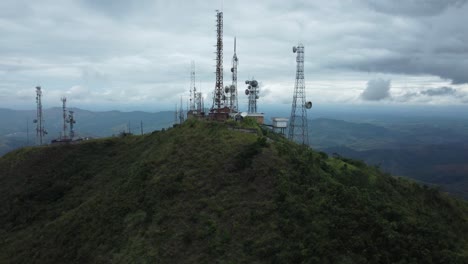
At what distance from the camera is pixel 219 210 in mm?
22047

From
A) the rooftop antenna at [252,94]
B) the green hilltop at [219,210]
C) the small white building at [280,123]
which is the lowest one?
Result: the green hilltop at [219,210]

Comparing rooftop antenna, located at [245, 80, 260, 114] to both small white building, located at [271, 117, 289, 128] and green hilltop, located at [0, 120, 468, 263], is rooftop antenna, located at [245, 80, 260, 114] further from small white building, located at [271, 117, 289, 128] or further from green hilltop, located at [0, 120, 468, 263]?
green hilltop, located at [0, 120, 468, 263]

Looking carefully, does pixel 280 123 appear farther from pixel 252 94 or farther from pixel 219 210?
pixel 219 210

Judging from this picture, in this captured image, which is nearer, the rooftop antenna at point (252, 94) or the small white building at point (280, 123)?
the small white building at point (280, 123)

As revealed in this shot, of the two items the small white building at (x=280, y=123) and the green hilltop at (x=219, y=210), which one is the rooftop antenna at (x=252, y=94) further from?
the green hilltop at (x=219, y=210)

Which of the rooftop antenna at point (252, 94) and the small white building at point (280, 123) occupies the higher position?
the rooftop antenna at point (252, 94)

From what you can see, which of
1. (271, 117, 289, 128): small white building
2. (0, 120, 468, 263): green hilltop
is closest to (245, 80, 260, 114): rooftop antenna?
(271, 117, 289, 128): small white building

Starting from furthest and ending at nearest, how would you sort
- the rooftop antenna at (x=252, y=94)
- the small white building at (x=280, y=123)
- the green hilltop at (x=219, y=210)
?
the rooftop antenna at (x=252, y=94), the small white building at (x=280, y=123), the green hilltop at (x=219, y=210)

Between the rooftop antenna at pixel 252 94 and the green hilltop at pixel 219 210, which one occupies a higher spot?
the rooftop antenna at pixel 252 94

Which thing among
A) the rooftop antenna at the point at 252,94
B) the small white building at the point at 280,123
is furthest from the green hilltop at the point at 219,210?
the rooftop antenna at the point at 252,94

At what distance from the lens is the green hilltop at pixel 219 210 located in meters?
17.7

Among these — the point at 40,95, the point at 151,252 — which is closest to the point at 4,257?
the point at 151,252

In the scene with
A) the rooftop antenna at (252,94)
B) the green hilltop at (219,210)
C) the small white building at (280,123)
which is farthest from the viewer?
the rooftop antenna at (252,94)

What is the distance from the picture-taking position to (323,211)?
19.6m
